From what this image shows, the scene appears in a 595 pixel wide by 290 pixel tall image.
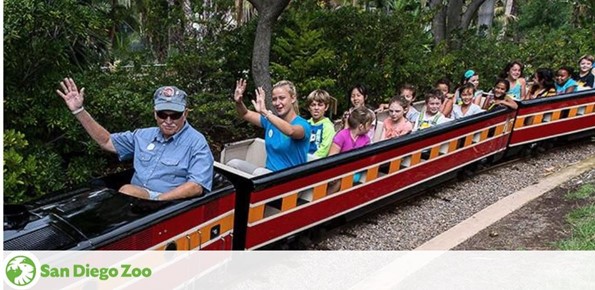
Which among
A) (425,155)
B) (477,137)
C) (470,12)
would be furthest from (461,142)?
(470,12)

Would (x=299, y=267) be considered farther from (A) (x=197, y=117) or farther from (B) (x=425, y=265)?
(A) (x=197, y=117)

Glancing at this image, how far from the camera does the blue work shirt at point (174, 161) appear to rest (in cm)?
390

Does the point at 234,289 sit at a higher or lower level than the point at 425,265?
lower

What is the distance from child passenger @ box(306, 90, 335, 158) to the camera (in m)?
5.51

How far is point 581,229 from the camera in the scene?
5.04m

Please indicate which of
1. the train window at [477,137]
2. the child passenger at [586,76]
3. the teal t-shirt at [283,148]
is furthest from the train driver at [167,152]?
the child passenger at [586,76]

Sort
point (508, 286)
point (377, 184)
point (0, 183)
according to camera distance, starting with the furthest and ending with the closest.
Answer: point (377, 184) < point (508, 286) < point (0, 183)

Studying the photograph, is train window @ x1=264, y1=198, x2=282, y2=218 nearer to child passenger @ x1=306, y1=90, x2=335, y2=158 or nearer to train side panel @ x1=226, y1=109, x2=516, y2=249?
train side panel @ x1=226, y1=109, x2=516, y2=249

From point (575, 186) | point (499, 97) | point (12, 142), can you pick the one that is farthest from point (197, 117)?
point (575, 186)

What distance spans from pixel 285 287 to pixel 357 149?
150cm

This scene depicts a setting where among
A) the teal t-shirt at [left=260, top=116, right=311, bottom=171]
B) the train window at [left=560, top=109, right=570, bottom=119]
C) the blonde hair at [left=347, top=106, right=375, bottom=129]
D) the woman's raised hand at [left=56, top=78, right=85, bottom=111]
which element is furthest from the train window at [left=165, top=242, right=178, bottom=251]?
the train window at [left=560, top=109, right=570, bottom=119]

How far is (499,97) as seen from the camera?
8.12m

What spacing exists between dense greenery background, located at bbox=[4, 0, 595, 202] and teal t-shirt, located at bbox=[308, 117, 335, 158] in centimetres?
218

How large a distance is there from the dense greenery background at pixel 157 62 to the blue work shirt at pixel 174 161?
1285 mm
